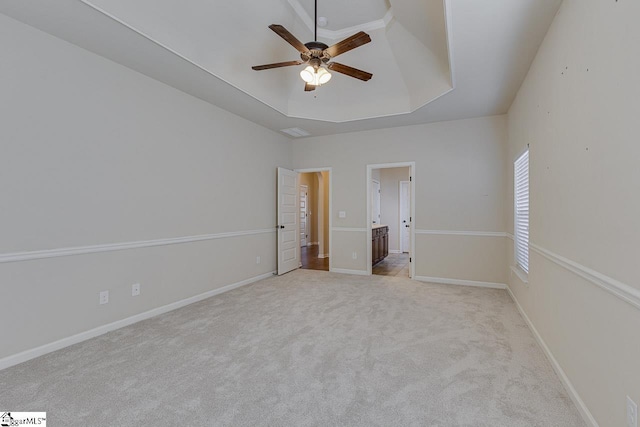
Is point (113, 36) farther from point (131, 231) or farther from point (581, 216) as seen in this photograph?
point (581, 216)

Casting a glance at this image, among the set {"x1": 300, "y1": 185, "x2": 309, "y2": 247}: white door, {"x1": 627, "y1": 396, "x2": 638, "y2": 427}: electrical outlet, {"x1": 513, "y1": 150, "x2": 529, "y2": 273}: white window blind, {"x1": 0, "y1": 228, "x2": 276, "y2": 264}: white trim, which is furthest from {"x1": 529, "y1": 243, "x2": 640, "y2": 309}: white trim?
{"x1": 300, "y1": 185, "x2": 309, "y2": 247}: white door

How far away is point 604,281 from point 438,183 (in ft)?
12.4

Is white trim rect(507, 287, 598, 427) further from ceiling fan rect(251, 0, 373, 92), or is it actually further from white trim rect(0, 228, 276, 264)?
white trim rect(0, 228, 276, 264)

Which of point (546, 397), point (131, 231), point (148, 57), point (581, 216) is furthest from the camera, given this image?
point (131, 231)

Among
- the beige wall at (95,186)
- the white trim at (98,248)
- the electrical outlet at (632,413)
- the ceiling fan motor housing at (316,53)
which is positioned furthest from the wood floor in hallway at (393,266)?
the electrical outlet at (632,413)

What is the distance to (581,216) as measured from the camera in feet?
5.97

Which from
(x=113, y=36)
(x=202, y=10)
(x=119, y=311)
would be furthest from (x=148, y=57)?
(x=119, y=311)

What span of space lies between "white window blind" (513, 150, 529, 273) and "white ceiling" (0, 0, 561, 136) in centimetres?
101

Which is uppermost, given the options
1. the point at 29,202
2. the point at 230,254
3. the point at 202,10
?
the point at 202,10

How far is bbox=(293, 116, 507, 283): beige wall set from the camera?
477cm

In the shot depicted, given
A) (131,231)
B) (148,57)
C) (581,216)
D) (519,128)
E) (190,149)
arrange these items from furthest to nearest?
1. (190,149)
2. (519,128)
3. (131,231)
4. (148,57)
5. (581,216)

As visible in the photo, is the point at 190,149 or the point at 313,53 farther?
the point at 190,149

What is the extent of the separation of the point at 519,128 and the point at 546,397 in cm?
307

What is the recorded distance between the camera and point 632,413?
1.30 metres
